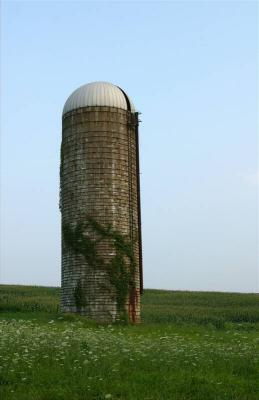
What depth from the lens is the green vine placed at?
1208 inches

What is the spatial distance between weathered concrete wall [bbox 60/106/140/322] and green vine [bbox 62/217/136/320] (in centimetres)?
27

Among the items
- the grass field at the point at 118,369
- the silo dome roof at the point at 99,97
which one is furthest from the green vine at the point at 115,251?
the grass field at the point at 118,369

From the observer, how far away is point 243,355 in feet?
52.3

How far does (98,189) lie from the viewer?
102ft

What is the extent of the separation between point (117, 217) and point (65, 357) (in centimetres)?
1719

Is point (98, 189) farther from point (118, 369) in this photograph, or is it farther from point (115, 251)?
point (118, 369)

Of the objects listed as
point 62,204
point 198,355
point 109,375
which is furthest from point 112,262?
point 109,375

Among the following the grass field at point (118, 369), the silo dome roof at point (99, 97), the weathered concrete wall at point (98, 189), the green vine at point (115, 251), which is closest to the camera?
the grass field at point (118, 369)

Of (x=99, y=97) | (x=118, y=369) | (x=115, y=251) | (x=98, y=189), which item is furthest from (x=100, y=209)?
(x=118, y=369)

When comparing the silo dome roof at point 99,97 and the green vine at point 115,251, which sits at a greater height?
the silo dome roof at point 99,97

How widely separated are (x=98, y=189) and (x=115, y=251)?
3507 mm

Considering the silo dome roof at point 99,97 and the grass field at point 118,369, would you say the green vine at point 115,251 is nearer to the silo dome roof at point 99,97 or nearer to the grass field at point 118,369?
the silo dome roof at point 99,97

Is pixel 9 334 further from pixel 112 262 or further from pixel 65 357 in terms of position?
pixel 112 262

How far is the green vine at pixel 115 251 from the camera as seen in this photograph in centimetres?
3069
